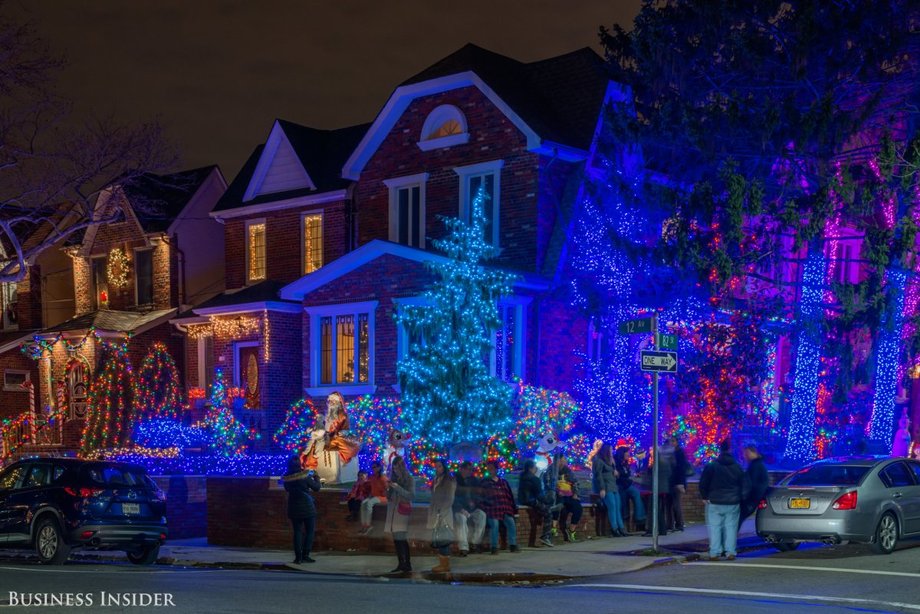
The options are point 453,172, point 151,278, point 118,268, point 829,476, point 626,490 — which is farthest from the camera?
point 118,268

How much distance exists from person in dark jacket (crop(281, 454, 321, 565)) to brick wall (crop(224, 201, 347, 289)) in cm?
1449

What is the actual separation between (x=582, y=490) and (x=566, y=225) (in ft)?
24.0

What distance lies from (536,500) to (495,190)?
11.5m

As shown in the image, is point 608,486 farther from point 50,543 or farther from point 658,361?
point 50,543

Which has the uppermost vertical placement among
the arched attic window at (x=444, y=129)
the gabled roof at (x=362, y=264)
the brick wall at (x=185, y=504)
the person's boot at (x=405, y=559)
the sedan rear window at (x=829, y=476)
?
the arched attic window at (x=444, y=129)

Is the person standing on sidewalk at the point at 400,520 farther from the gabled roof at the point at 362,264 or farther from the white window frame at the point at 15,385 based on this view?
the white window frame at the point at 15,385

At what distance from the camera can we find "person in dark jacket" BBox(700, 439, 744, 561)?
670 inches

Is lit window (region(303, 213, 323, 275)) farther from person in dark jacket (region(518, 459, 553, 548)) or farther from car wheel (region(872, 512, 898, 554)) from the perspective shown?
car wheel (region(872, 512, 898, 554))

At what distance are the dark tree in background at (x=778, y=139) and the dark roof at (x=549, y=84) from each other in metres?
2.46

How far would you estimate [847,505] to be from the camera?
655 inches

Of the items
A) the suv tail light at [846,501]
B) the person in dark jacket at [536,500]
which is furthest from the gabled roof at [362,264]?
the suv tail light at [846,501]

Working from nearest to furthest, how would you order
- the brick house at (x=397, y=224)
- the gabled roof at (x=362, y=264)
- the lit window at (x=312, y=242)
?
1. the gabled roof at (x=362, y=264)
2. the brick house at (x=397, y=224)
3. the lit window at (x=312, y=242)

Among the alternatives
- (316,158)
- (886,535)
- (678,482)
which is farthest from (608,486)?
(316,158)

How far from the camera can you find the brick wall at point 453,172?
92.4 feet
